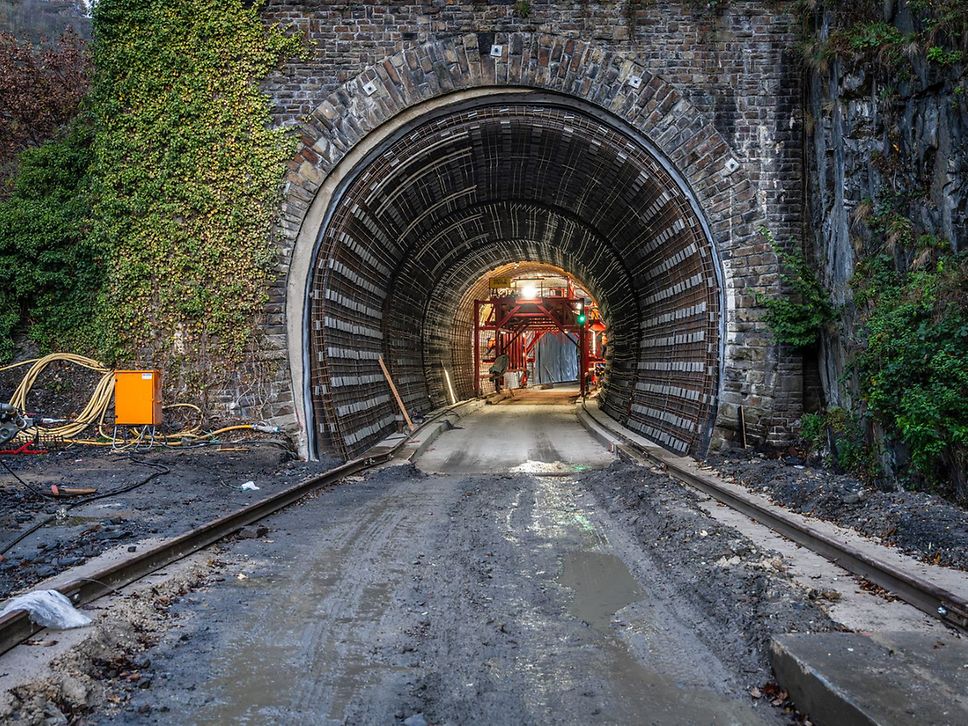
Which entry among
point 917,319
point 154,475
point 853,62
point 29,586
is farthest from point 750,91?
point 29,586

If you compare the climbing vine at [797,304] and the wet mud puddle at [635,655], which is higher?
the climbing vine at [797,304]

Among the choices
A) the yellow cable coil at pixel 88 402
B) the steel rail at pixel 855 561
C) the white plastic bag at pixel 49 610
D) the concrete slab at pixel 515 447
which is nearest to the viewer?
the white plastic bag at pixel 49 610

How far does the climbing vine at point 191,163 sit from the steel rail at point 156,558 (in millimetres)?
3889

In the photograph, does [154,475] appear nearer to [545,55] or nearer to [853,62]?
[545,55]

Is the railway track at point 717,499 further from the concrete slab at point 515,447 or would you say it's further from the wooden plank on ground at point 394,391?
the wooden plank on ground at point 394,391

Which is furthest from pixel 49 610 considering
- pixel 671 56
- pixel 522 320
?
pixel 522 320

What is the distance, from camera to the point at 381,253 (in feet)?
50.5

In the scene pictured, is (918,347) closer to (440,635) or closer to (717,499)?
(717,499)

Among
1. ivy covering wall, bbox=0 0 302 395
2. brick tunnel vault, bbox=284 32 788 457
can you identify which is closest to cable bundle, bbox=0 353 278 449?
ivy covering wall, bbox=0 0 302 395

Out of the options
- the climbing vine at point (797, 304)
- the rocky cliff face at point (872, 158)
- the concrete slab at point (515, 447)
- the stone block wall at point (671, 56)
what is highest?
the stone block wall at point (671, 56)

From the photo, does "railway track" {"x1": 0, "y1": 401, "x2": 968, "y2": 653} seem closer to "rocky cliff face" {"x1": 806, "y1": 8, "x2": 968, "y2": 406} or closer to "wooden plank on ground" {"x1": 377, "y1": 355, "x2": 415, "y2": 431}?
"rocky cliff face" {"x1": 806, "y1": 8, "x2": 968, "y2": 406}

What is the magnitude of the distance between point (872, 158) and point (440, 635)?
8.74 meters

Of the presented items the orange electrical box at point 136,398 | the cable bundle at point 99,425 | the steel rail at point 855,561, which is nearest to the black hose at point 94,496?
the orange electrical box at point 136,398

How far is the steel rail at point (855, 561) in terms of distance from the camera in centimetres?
446
